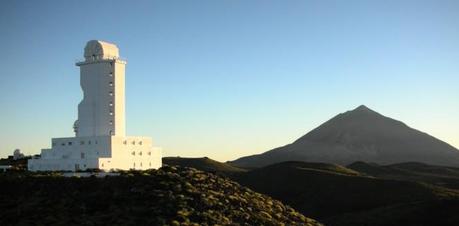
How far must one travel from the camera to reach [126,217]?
3378cm

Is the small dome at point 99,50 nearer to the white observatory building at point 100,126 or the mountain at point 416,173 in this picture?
the white observatory building at point 100,126

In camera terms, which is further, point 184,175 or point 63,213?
point 184,175

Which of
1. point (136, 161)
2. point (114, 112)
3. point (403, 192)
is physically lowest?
point (403, 192)

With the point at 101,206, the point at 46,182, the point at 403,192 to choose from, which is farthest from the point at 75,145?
the point at 403,192

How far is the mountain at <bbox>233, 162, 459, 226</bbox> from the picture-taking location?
63.1 meters

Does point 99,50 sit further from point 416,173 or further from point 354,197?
point 416,173

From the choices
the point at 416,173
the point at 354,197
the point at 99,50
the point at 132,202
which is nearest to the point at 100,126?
the point at 99,50

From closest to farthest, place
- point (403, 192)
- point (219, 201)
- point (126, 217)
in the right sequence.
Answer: point (126, 217) < point (219, 201) < point (403, 192)

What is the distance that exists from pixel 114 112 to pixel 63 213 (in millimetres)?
17128

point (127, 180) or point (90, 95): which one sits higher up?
point (90, 95)

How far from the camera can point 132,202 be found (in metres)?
36.4

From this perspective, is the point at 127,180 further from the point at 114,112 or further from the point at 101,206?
the point at 114,112

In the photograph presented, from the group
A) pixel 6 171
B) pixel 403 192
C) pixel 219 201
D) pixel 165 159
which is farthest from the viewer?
pixel 165 159

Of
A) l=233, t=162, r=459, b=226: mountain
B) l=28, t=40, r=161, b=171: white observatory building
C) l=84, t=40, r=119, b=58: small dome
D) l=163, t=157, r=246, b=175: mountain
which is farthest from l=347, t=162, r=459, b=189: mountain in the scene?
l=84, t=40, r=119, b=58: small dome
